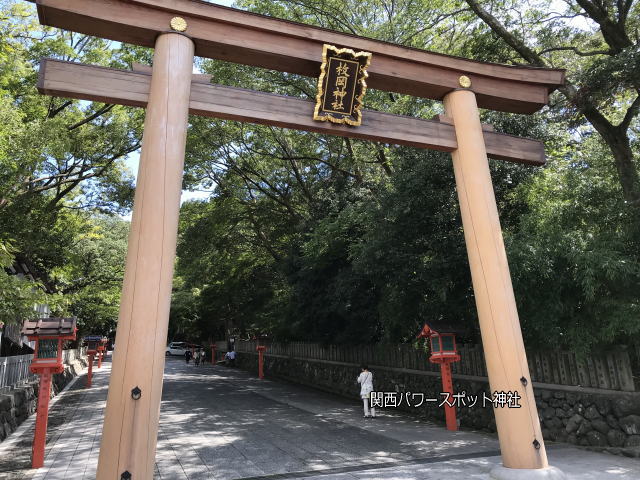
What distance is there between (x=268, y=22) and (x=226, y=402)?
11635mm

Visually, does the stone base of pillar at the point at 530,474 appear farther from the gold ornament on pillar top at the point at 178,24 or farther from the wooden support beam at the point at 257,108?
the gold ornament on pillar top at the point at 178,24

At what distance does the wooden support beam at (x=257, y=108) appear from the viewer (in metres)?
4.96

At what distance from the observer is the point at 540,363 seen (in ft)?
28.7

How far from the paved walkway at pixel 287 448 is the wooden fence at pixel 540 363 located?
51.8 inches

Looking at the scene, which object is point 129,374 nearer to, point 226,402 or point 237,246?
point 226,402

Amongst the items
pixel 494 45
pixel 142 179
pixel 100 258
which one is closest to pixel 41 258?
pixel 100 258

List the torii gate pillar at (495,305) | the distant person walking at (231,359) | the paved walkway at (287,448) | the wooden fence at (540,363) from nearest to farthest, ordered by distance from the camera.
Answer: the torii gate pillar at (495,305)
the paved walkway at (287,448)
the wooden fence at (540,363)
the distant person walking at (231,359)

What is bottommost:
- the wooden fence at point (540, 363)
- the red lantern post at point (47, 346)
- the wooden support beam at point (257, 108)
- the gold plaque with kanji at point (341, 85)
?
the wooden fence at point (540, 363)

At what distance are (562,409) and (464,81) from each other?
6.45 m

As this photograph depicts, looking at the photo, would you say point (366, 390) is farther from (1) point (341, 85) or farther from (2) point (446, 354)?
(1) point (341, 85)

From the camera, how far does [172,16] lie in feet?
17.9

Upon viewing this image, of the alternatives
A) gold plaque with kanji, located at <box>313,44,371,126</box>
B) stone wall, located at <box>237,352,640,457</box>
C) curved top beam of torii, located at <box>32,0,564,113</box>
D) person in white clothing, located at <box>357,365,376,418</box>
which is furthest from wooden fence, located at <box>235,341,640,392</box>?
gold plaque with kanji, located at <box>313,44,371,126</box>

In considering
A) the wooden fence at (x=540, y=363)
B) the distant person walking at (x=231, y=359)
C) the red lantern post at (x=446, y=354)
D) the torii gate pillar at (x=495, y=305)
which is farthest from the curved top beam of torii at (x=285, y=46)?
the distant person walking at (x=231, y=359)

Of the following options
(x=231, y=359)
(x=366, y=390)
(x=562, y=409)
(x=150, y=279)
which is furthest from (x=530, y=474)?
(x=231, y=359)
